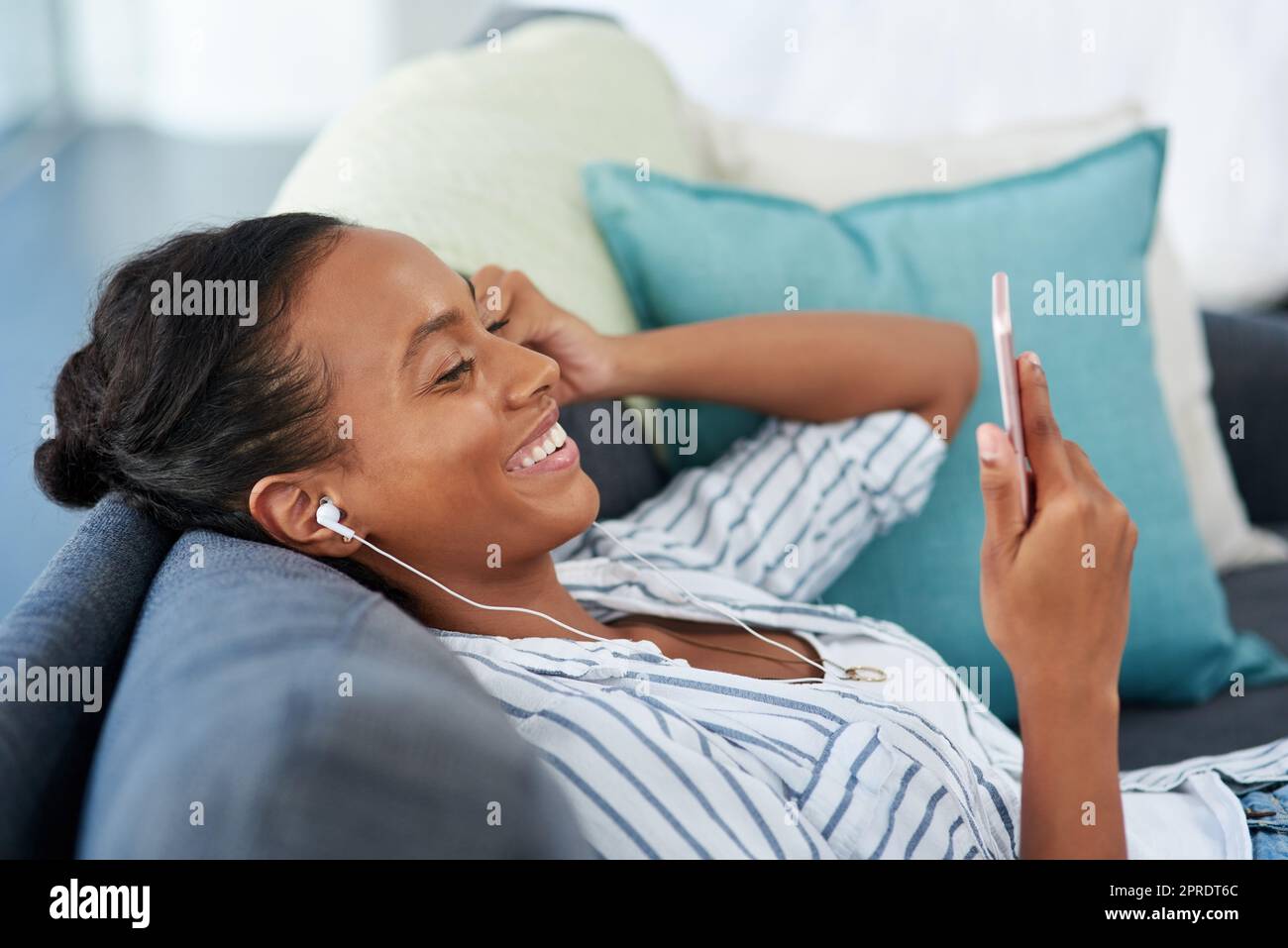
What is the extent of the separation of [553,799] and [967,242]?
3.32 feet

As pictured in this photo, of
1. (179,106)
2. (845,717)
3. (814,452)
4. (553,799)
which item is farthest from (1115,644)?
(179,106)

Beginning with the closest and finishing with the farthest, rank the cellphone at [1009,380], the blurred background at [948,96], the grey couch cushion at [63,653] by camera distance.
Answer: the grey couch cushion at [63,653]
the cellphone at [1009,380]
the blurred background at [948,96]

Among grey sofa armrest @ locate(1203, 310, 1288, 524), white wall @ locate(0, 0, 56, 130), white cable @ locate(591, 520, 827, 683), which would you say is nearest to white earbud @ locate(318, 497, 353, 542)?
white cable @ locate(591, 520, 827, 683)


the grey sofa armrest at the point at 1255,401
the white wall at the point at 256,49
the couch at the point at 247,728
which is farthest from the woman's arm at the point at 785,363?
the white wall at the point at 256,49

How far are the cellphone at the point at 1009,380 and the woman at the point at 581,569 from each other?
15mm

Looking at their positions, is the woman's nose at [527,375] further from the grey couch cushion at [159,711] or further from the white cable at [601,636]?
the grey couch cushion at [159,711]

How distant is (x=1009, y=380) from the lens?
0.75 metres

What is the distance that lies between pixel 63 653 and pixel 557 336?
24.3 inches

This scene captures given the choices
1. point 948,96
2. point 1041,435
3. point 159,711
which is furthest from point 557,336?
point 948,96

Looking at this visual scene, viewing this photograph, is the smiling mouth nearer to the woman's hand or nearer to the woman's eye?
the woman's eye

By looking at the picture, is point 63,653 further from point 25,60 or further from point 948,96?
point 25,60

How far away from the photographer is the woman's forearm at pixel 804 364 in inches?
49.9

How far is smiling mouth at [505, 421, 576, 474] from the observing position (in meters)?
0.97

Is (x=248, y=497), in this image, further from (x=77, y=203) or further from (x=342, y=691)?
(x=77, y=203)
